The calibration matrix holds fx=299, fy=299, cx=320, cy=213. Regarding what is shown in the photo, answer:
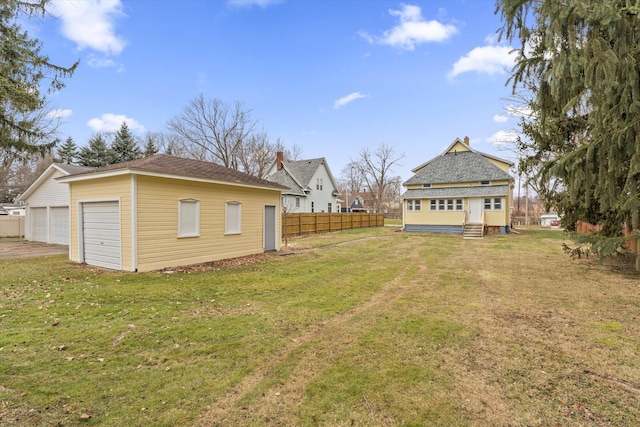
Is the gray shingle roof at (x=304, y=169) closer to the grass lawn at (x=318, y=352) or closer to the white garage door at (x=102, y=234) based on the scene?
the white garage door at (x=102, y=234)

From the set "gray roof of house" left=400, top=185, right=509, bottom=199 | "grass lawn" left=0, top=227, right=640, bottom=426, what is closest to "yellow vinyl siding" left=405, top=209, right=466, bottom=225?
"gray roof of house" left=400, top=185, right=509, bottom=199

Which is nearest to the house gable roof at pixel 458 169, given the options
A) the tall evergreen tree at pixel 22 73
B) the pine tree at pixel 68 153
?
the tall evergreen tree at pixel 22 73

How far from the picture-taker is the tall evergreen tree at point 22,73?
355 inches

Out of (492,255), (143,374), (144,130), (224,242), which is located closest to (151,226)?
(224,242)

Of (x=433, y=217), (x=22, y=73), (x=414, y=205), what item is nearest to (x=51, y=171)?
(x=22, y=73)

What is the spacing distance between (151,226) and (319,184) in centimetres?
2457

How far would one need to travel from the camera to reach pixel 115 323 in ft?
16.1

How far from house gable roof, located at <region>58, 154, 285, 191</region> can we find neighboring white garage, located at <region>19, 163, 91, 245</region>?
8231mm

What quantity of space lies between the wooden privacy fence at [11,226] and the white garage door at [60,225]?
6.99 metres

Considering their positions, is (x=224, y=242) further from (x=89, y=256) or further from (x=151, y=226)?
(x=89, y=256)

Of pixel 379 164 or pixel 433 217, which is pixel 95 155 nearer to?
pixel 433 217

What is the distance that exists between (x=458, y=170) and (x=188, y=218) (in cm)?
2195

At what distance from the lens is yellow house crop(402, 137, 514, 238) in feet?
72.7

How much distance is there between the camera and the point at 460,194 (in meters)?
23.2
